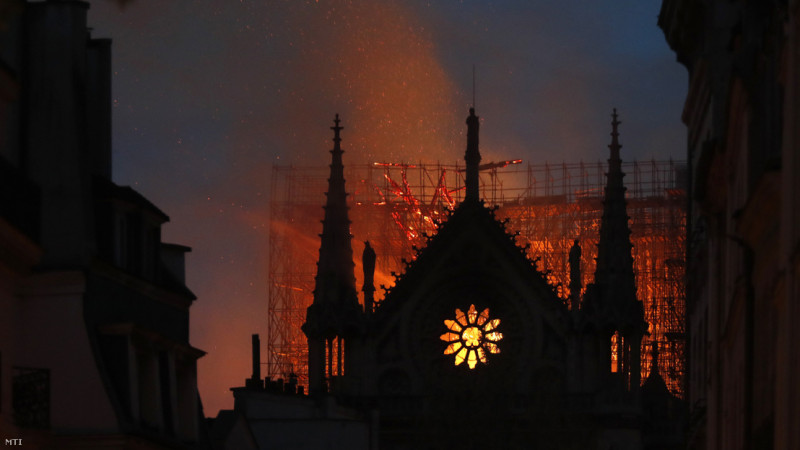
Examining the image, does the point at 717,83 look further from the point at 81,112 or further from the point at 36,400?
the point at 36,400

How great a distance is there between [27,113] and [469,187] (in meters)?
37.3

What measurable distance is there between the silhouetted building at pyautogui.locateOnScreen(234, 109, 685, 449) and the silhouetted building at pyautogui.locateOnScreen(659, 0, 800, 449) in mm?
20140

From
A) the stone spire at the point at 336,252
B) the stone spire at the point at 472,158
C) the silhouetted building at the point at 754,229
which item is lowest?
the silhouetted building at the point at 754,229

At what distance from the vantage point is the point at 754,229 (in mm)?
26641

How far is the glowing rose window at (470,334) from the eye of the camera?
221ft

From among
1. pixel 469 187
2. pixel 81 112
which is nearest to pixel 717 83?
pixel 81 112

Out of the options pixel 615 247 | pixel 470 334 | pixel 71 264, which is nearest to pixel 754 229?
pixel 71 264

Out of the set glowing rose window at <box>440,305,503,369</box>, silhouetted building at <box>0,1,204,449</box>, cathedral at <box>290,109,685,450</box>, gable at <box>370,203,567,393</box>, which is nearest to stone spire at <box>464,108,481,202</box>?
cathedral at <box>290,109,685,450</box>

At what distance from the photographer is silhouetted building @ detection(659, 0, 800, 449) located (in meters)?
22.3

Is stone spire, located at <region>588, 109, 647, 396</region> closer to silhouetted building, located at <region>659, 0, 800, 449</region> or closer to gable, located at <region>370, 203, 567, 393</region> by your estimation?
gable, located at <region>370, 203, 567, 393</region>

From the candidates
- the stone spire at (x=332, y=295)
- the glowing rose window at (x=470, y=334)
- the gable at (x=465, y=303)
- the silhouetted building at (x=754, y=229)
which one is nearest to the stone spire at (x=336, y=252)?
the stone spire at (x=332, y=295)

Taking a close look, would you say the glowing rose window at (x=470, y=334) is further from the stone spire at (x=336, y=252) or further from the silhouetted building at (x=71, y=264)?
the silhouetted building at (x=71, y=264)

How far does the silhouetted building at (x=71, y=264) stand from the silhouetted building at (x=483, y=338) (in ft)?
98.5

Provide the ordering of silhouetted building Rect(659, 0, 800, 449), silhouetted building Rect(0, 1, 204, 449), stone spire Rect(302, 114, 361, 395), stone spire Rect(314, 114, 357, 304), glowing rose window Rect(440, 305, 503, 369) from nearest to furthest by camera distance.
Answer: silhouetted building Rect(659, 0, 800, 449), silhouetted building Rect(0, 1, 204, 449), stone spire Rect(302, 114, 361, 395), stone spire Rect(314, 114, 357, 304), glowing rose window Rect(440, 305, 503, 369)
